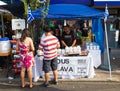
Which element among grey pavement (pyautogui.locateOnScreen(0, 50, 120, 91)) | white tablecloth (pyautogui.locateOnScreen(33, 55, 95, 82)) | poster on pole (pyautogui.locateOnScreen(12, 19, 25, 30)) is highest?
poster on pole (pyautogui.locateOnScreen(12, 19, 25, 30))

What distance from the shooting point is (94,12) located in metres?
11.1

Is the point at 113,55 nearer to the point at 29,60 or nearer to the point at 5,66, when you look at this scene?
the point at 5,66

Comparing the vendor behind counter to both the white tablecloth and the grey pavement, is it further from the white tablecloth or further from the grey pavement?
the grey pavement

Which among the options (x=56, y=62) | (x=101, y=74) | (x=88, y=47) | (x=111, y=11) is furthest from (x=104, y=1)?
(x=56, y=62)

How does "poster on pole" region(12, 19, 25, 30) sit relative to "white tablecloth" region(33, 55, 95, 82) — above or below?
above

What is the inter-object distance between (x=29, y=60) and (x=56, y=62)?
0.85 meters

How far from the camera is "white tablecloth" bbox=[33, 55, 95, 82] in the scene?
411 inches

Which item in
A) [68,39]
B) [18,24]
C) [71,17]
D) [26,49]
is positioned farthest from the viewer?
[68,39]

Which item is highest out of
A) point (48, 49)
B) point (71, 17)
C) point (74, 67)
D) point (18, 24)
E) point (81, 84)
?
point (71, 17)

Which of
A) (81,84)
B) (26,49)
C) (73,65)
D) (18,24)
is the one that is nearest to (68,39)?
(73,65)

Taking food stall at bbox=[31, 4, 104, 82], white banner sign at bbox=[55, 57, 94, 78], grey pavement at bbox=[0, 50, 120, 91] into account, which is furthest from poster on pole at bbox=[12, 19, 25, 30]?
white banner sign at bbox=[55, 57, 94, 78]

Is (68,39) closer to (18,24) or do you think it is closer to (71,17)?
(71,17)

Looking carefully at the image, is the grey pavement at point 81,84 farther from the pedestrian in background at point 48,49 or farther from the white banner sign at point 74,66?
the pedestrian in background at point 48,49

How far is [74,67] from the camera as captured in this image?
10492 millimetres
